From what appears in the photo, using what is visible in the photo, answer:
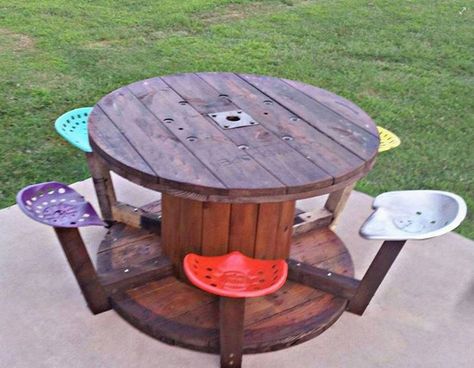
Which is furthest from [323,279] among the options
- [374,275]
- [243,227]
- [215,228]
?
[215,228]

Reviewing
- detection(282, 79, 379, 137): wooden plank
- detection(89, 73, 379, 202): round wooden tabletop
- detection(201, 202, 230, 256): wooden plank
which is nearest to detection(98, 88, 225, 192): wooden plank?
detection(89, 73, 379, 202): round wooden tabletop

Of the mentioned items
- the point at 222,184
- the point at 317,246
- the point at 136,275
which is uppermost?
the point at 222,184

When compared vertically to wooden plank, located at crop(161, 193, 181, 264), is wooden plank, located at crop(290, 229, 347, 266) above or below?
below

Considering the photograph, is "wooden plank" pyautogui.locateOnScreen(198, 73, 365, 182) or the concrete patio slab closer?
"wooden plank" pyautogui.locateOnScreen(198, 73, 365, 182)

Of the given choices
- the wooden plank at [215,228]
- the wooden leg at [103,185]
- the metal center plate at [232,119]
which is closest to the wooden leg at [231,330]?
the wooden plank at [215,228]

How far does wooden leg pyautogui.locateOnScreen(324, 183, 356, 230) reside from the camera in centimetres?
302

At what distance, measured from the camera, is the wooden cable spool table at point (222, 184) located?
2082 mm

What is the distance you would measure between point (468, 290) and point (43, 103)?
138 inches

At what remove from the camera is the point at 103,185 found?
295cm

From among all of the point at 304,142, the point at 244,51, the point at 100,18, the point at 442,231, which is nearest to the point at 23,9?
the point at 100,18

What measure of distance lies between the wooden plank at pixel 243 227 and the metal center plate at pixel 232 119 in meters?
0.34

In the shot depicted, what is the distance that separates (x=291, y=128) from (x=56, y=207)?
40.2 inches

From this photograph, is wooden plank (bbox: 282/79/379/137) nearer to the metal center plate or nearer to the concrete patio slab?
the metal center plate

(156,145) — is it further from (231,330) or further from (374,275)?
(374,275)
